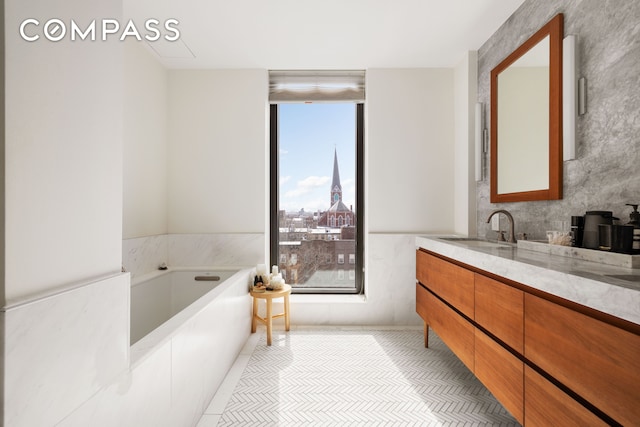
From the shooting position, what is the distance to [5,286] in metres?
0.65

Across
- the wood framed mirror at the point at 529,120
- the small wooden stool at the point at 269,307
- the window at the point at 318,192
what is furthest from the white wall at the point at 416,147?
the small wooden stool at the point at 269,307

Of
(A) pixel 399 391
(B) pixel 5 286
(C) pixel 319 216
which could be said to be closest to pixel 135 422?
(B) pixel 5 286

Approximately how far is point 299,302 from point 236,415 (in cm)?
131

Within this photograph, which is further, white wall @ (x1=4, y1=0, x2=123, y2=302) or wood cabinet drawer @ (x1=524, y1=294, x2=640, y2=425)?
wood cabinet drawer @ (x1=524, y1=294, x2=640, y2=425)

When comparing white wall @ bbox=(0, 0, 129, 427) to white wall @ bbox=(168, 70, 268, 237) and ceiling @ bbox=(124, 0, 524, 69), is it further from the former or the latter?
white wall @ bbox=(168, 70, 268, 237)

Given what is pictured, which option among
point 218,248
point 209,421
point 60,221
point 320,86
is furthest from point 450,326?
point 320,86

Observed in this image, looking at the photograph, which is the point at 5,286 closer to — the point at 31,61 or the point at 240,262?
the point at 31,61

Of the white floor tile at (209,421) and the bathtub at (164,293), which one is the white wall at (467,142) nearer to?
the bathtub at (164,293)

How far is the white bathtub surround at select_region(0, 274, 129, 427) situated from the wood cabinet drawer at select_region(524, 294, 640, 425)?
136 centimetres

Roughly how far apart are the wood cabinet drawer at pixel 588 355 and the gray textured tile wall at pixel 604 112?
69cm

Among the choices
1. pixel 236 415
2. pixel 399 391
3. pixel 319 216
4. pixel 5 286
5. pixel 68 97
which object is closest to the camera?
pixel 5 286

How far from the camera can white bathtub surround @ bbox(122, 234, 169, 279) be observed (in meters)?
2.28

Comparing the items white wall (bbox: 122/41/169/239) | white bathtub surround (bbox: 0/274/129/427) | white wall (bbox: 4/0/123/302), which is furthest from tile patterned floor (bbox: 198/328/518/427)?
white wall (bbox: 122/41/169/239)

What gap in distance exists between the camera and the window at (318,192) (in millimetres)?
3172
